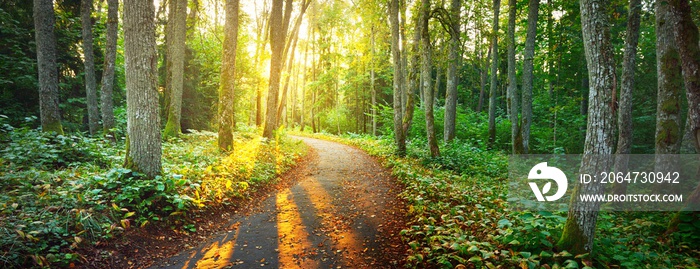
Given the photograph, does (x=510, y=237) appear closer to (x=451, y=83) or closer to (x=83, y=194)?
(x=83, y=194)

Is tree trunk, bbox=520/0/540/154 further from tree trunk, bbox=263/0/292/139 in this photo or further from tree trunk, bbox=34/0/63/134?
tree trunk, bbox=34/0/63/134

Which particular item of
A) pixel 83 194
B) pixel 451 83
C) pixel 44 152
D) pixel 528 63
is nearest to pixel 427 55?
pixel 451 83

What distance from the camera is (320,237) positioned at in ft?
19.1

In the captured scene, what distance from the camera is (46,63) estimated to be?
948 cm

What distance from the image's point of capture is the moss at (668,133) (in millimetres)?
6625

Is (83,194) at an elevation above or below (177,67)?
below

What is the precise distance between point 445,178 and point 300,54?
27146 millimetres

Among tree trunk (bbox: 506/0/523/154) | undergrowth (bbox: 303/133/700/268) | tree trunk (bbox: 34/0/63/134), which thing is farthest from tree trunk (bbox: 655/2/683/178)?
tree trunk (bbox: 34/0/63/134)

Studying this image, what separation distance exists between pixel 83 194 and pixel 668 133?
38.2 ft

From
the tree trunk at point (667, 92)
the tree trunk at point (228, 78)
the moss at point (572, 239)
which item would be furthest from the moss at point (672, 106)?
the tree trunk at point (228, 78)

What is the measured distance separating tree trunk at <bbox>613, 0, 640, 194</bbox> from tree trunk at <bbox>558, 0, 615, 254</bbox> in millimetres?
5236

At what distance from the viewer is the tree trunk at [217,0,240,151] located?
1141cm

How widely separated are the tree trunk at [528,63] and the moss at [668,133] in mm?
6246

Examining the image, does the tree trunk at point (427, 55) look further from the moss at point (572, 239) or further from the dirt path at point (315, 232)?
the moss at point (572, 239)
